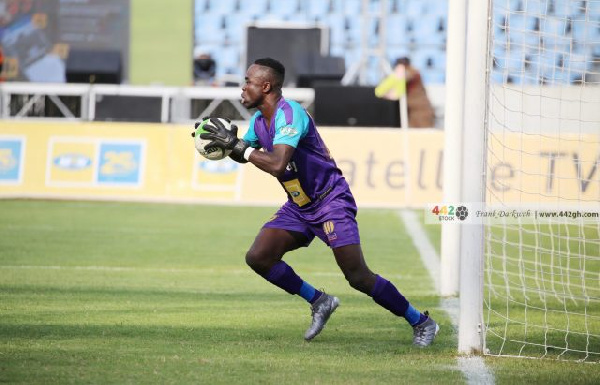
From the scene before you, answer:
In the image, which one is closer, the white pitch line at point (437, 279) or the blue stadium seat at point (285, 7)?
the white pitch line at point (437, 279)

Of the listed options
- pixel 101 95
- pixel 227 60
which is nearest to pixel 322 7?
pixel 227 60

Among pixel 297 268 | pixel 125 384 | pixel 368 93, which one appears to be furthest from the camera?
pixel 368 93

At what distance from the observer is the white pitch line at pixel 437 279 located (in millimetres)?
6930

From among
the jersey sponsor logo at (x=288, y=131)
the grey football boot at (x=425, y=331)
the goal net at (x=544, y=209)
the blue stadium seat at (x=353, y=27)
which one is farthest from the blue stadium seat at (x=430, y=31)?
the jersey sponsor logo at (x=288, y=131)

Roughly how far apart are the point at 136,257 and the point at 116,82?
462 inches

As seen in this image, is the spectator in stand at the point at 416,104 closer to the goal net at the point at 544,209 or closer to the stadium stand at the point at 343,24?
the goal net at the point at 544,209

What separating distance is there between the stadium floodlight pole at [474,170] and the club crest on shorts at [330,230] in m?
0.89

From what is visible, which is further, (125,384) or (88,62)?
(88,62)

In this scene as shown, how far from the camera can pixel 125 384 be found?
6398 millimetres

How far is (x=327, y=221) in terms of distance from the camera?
8023mm

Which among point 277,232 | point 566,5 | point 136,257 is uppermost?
point 566,5

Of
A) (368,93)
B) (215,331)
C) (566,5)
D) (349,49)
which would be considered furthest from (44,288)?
(349,49)

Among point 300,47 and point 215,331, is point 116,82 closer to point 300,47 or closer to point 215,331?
point 300,47

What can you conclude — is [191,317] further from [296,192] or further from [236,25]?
[236,25]
